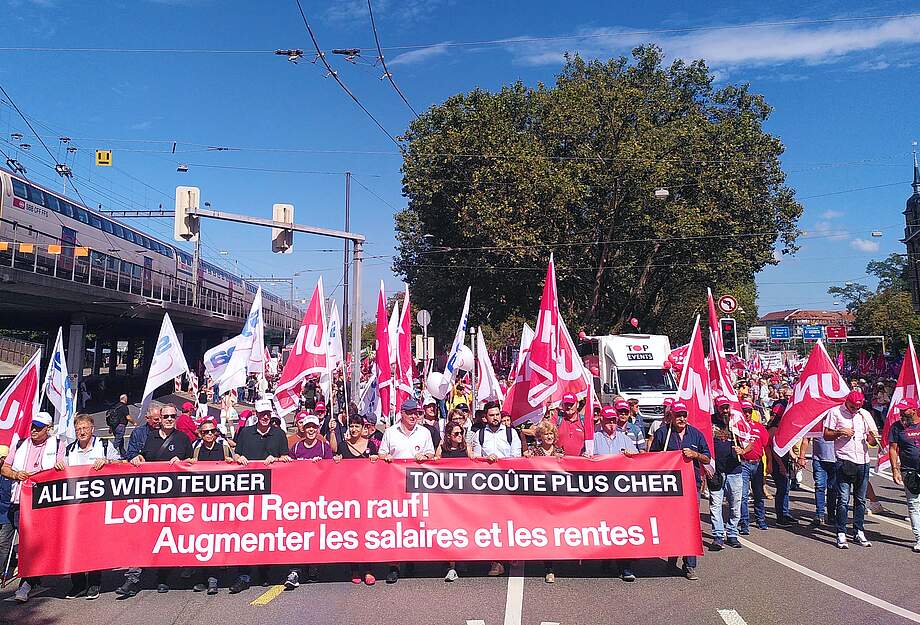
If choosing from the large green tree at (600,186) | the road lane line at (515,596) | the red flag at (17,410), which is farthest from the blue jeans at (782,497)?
the large green tree at (600,186)

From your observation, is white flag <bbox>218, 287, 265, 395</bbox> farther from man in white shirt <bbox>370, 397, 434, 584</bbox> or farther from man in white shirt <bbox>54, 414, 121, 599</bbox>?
man in white shirt <bbox>370, 397, 434, 584</bbox>

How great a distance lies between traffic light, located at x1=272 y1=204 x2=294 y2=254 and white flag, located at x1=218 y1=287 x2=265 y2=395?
2.93 feet

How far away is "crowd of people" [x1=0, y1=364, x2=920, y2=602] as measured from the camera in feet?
21.8

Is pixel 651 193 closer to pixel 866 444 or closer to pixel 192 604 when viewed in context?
pixel 866 444

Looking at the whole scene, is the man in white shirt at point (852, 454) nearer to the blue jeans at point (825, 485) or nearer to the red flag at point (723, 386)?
the blue jeans at point (825, 485)

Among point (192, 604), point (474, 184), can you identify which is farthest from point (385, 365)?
point (474, 184)

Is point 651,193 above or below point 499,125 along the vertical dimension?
below

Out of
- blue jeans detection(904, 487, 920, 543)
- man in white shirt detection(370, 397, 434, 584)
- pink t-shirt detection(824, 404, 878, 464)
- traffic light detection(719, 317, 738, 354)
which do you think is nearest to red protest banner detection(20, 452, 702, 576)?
man in white shirt detection(370, 397, 434, 584)

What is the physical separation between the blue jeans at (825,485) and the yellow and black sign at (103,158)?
58.1 feet

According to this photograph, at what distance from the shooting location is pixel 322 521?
21.8 feet

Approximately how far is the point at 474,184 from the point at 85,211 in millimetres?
14869

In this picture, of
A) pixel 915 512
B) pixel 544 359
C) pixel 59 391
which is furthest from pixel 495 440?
pixel 59 391

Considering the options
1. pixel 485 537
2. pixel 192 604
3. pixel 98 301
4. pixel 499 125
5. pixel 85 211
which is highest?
pixel 499 125

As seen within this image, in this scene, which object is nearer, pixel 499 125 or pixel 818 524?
pixel 818 524
